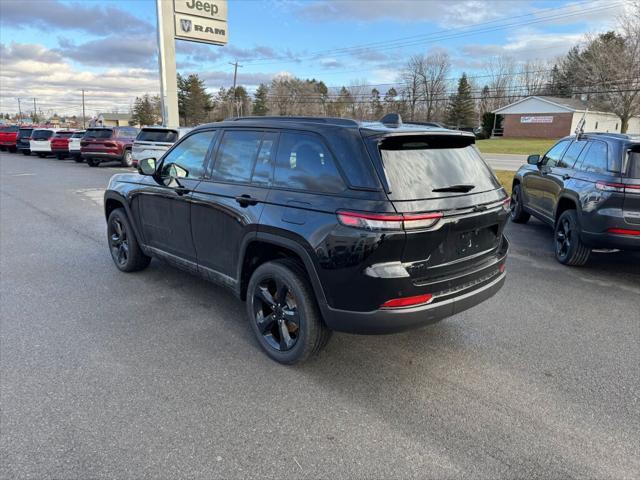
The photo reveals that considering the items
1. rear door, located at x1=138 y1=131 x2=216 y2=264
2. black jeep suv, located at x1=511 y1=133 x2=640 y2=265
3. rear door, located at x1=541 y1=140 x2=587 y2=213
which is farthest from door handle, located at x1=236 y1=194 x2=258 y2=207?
rear door, located at x1=541 y1=140 x2=587 y2=213

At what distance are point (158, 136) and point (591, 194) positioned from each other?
13.6 m

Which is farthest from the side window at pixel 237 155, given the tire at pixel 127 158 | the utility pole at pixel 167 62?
the utility pole at pixel 167 62

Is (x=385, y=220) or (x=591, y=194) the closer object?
(x=385, y=220)

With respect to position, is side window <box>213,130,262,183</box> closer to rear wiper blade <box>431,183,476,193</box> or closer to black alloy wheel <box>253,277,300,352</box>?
black alloy wheel <box>253,277,300,352</box>

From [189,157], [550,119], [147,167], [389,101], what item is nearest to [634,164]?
[189,157]

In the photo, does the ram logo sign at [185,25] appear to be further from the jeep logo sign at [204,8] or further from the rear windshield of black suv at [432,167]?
the rear windshield of black suv at [432,167]

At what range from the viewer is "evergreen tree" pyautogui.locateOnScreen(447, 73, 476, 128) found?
7112 centimetres

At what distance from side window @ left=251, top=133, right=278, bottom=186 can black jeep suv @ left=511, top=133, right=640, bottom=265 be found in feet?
13.4

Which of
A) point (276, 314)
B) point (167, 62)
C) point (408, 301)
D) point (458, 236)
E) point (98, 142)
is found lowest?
point (276, 314)

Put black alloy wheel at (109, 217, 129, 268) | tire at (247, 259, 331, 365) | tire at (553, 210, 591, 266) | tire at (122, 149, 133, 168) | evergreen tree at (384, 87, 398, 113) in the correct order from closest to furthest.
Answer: tire at (247, 259, 331, 365) < black alloy wheel at (109, 217, 129, 268) < tire at (553, 210, 591, 266) < tire at (122, 149, 133, 168) < evergreen tree at (384, 87, 398, 113)

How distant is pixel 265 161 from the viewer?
3.62 metres

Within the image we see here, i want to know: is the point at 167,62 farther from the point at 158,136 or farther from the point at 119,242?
the point at 119,242

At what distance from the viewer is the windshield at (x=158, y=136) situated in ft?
50.0

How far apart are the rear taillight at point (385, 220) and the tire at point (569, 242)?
12.7 ft
